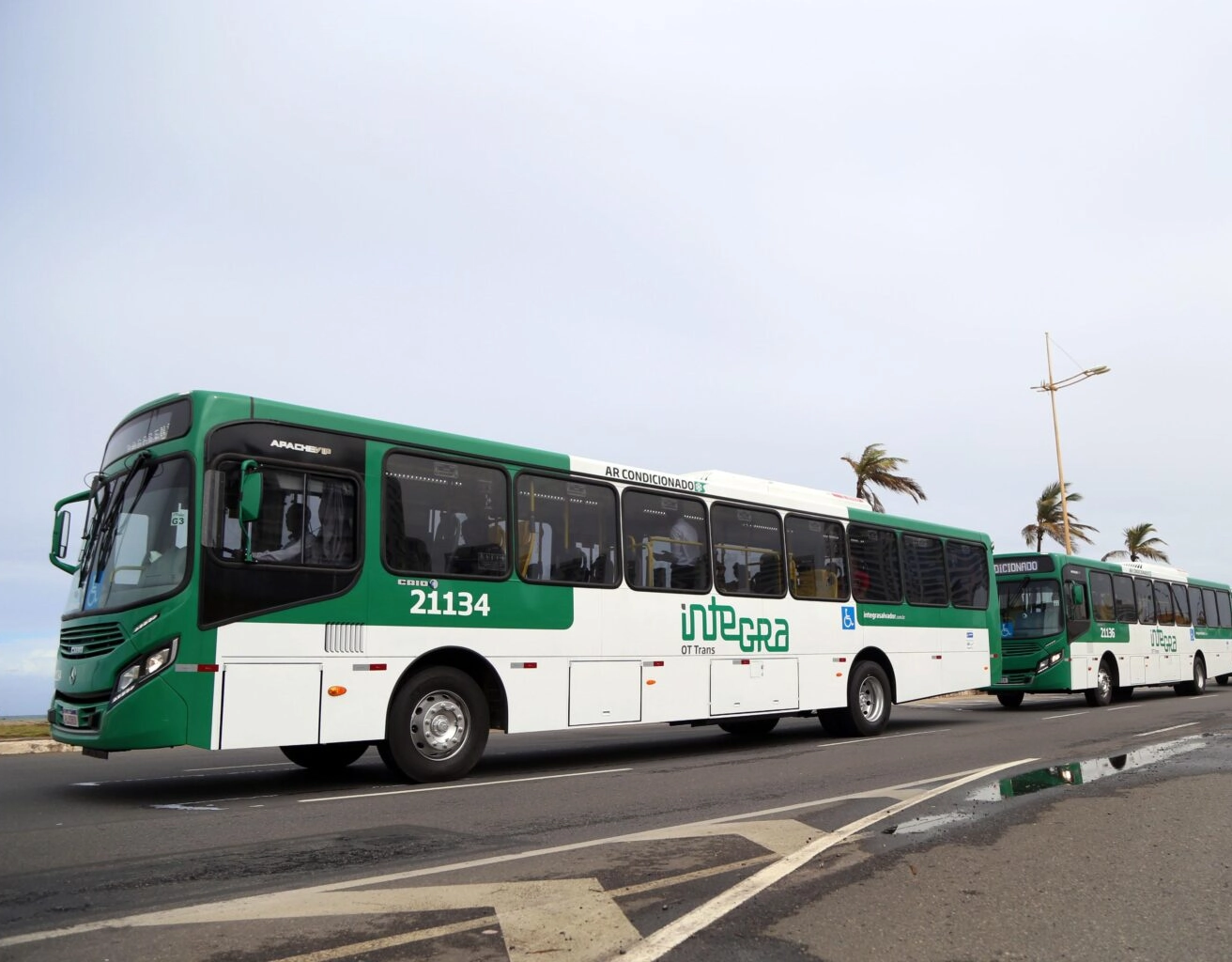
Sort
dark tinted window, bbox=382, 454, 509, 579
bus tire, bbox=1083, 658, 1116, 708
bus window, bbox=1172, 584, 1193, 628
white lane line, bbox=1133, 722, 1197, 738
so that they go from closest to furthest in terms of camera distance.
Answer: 1. dark tinted window, bbox=382, 454, 509, 579
2. white lane line, bbox=1133, 722, 1197, 738
3. bus tire, bbox=1083, 658, 1116, 708
4. bus window, bbox=1172, 584, 1193, 628

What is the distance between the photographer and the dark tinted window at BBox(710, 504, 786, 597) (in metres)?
13.3

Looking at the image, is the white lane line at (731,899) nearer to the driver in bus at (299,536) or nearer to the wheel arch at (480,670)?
the wheel arch at (480,670)

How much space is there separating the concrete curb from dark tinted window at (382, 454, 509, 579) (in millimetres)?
7502

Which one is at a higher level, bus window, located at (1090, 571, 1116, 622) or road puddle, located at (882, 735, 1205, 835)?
bus window, located at (1090, 571, 1116, 622)

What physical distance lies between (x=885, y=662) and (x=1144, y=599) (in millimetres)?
12703

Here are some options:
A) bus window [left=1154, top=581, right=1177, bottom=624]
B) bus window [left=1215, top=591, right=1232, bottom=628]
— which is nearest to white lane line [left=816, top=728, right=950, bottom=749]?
bus window [left=1154, top=581, right=1177, bottom=624]

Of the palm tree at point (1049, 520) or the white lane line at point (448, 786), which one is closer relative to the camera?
the white lane line at point (448, 786)

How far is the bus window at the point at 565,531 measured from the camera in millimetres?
10898

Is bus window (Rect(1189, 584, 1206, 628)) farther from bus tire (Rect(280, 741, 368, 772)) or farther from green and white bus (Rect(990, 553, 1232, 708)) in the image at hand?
bus tire (Rect(280, 741, 368, 772))

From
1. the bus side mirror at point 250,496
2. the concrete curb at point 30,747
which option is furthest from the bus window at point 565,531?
the concrete curb at point 30,747

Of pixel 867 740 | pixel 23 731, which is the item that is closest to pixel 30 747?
pixel 23 731

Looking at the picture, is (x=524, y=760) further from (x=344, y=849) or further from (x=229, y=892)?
(x=229, y=892)

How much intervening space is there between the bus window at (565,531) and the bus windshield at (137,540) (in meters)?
3.41

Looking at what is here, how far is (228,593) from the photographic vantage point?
8.52 m
